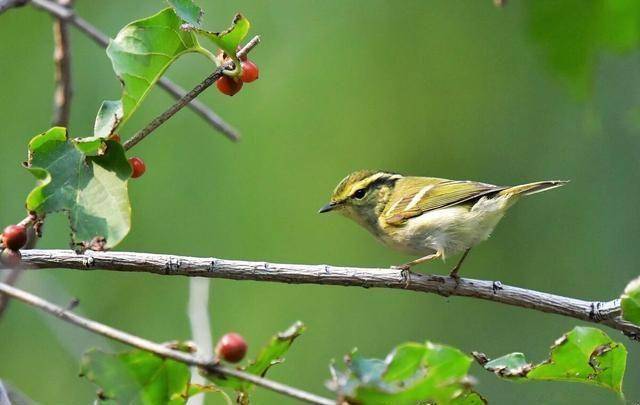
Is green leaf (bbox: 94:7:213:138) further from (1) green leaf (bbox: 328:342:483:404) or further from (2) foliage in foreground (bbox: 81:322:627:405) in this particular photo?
(1) green leaf (bbox: 328:342:483:404)

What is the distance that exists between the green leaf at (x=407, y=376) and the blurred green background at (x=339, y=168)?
16.6 feet

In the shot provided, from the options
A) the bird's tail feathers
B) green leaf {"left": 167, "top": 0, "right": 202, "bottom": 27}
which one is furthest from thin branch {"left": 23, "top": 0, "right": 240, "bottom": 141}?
the bird's tail feathers

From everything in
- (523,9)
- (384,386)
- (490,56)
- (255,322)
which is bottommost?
(384,386)

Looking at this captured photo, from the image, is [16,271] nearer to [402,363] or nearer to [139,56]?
[139,56]

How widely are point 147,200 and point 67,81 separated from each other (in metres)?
4.70

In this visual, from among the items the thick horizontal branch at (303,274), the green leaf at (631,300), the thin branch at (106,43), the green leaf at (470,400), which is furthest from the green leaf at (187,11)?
the green leaf at (631,300)

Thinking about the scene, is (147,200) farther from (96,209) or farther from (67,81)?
(96,209)

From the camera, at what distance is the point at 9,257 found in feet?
7.75

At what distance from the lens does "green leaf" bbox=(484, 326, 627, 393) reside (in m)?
2.50

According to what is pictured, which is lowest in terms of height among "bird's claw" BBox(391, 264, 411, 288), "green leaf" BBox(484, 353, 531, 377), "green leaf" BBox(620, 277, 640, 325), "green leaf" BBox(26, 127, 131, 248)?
"green leaf" BBox(484, 353, 531, 377)

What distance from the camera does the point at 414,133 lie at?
9.62 m

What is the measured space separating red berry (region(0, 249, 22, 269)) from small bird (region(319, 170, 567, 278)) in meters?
2.12

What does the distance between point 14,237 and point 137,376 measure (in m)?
0.52

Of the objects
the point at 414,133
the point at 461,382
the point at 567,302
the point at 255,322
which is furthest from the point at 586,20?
the point at 414,133
